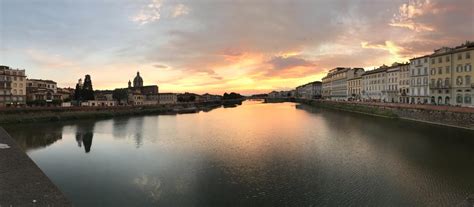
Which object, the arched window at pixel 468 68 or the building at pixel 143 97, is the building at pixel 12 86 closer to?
the building at pixel 143 97

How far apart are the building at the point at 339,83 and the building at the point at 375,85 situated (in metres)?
10.9

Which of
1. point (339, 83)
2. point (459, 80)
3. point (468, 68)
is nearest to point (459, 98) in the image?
point (459, 80)

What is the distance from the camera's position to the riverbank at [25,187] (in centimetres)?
1015

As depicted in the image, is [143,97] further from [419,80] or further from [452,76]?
[452,76]

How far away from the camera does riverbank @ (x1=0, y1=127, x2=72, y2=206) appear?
1015 cm

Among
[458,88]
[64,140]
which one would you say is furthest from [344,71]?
[64,140]

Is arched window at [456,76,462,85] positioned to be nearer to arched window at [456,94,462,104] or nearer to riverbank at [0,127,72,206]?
arched window at [456,94,462,104]

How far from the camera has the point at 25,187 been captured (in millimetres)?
11742

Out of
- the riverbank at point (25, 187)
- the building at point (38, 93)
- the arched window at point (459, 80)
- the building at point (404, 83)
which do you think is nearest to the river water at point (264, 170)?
the riverbank at point (25, 187)

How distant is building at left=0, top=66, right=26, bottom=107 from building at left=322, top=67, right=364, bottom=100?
10401 centimetres

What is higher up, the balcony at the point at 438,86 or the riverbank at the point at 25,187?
the balcony at the point at 438,86

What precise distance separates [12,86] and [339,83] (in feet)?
372

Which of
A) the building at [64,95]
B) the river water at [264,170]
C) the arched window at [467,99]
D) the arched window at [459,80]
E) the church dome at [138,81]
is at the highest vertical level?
the church dome at [138,81]

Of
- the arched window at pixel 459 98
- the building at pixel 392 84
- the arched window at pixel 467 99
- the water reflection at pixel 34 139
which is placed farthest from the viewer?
the building at pixel 392 84
